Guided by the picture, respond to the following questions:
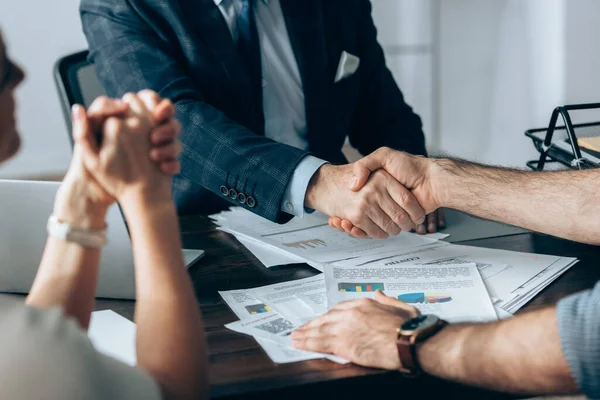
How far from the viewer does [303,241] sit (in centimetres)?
133

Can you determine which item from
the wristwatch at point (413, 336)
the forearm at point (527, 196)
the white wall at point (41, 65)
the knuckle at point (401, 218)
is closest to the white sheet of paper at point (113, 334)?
the wristwatch at point (413, 336)

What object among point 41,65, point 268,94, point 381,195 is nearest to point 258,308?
point 381,195

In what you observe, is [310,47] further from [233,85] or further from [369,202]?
[369,202]

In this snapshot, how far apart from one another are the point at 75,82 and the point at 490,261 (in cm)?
110

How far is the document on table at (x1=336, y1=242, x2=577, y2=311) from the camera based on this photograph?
1.11 m

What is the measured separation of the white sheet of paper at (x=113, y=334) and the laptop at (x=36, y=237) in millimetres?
58

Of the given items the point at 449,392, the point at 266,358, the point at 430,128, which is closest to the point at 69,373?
the point at 266,358

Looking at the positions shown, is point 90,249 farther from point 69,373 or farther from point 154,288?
point 69,373

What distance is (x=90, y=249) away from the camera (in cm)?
83

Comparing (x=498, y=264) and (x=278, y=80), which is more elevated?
(x=278, y=80)

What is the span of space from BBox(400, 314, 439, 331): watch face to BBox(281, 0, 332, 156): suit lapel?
3.41 ft

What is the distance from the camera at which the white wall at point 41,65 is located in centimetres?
287

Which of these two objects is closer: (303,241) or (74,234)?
(74,234)

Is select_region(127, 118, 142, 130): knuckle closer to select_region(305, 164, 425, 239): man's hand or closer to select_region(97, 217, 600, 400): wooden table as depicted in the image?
select_region(97, 217, 600, 400): wooden table
